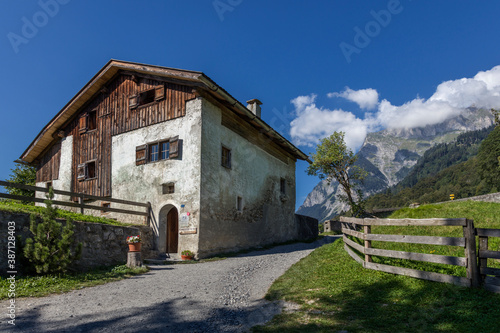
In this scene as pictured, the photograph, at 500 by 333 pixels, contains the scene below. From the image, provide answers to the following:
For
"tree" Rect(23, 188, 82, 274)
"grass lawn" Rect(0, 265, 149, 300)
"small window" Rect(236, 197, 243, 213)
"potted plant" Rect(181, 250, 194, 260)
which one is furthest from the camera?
"small window" Rect(236, 197, 243, 213)

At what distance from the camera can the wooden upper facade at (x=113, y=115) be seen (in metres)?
15.8

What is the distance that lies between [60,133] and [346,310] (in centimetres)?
2089

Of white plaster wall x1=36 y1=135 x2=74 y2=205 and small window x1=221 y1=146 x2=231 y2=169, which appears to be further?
white plaster wall x1=36 y1=135 x2=74 y2=205

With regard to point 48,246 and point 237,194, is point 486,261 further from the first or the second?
point 237,194

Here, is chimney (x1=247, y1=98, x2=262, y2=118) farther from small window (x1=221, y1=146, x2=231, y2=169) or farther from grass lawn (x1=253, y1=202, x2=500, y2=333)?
grass lawn (x1=253, y1=202, x2=500, y2=333)

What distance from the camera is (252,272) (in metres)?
10.2

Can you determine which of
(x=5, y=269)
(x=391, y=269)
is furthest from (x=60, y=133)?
(x=391, y=269)

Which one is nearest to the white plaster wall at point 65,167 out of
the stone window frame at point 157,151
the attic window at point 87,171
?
the attic window at point 87,171

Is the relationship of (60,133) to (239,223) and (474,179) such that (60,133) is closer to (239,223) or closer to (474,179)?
(239,223)

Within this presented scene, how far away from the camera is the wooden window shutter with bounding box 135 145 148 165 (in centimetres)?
1650

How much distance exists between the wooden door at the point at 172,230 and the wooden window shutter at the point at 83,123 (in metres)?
8.53

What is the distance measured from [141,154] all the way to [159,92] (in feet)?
10.8

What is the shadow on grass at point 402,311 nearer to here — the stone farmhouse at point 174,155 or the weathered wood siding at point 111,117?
the stone farmhouse at point 174,155

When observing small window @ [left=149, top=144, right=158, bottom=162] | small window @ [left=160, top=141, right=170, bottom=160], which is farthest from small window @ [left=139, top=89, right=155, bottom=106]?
small window @ [left=160, top=141, right=170, bottom=160]
